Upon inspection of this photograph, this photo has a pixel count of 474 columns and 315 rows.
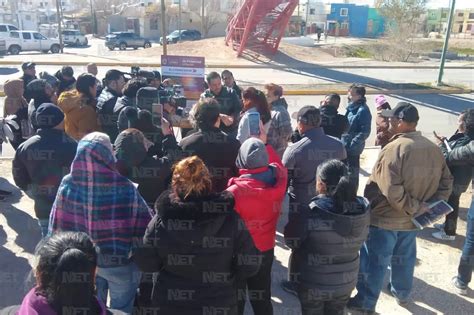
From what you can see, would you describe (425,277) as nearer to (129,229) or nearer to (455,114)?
(129,229)

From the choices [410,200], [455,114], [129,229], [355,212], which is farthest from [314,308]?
[455,114]

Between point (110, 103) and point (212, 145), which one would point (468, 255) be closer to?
point (212, 145)

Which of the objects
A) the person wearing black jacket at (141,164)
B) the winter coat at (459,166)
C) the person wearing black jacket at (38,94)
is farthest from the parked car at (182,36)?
the person wearing black jacket at (141,164)

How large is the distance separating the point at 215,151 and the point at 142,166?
0.64m

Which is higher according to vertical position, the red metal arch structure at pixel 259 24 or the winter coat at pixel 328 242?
the red metal arch structure at pixel 259 24

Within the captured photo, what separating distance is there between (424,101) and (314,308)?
13.8 m

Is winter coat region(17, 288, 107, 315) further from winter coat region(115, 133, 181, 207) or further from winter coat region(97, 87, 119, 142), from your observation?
winter coat region(97, 87, 119, 142)

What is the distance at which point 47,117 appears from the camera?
3.57 metres

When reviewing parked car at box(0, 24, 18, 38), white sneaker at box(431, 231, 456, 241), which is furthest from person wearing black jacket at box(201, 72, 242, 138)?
parked car at box(0, 24, 18, 38)

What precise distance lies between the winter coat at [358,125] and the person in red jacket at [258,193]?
9.42 ft

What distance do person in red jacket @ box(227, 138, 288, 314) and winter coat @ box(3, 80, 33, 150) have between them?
161 inches

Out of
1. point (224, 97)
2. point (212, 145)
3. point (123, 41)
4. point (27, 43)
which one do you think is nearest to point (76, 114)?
point (224, 97)

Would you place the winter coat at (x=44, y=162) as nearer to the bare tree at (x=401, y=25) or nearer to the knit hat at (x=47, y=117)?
the knit hat at (x=47, y=117)

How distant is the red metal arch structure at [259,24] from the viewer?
24.2 m
